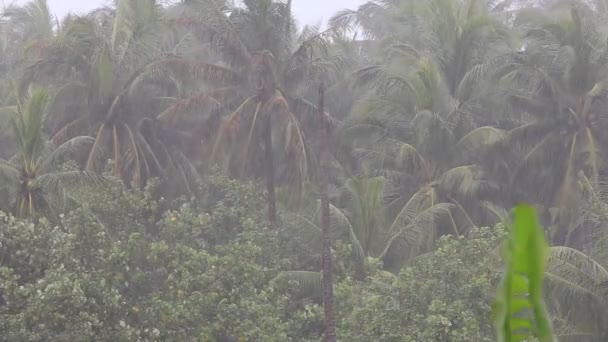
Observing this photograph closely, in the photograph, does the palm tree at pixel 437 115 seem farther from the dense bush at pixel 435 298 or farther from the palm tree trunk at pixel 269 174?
the dense bush at pixel 435 298

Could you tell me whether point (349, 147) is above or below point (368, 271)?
above

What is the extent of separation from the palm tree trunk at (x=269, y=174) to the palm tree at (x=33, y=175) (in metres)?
4.72

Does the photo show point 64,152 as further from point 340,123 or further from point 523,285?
point 523,285

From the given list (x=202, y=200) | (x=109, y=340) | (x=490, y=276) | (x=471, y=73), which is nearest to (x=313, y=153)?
(x=202, y=200)

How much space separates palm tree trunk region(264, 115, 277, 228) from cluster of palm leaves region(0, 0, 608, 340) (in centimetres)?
4

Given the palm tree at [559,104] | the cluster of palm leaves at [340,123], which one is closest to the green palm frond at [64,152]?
the cluster of palm leaves at [340,123]

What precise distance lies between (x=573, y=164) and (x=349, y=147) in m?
5.45

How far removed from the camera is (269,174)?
19.2 metres

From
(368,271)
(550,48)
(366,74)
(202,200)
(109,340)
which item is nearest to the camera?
(109,340)

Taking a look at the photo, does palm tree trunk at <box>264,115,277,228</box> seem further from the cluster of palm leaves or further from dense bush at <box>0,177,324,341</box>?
dense bush at <box>0,177,324,341</box>

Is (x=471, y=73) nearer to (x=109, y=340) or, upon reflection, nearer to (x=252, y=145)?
(x=252, y=145)

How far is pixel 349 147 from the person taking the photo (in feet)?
71.8

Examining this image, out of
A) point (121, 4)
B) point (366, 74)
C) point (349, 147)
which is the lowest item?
point (349, 147)

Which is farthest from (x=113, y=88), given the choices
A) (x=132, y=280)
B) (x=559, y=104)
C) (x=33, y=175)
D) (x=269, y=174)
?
(x=559, y=104)
